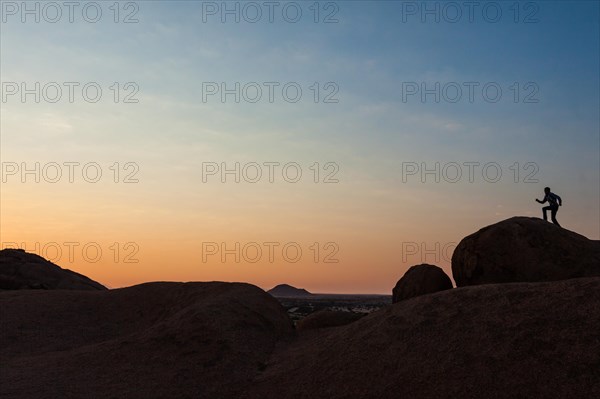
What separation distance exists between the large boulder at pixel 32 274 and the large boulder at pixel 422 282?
20408 mm

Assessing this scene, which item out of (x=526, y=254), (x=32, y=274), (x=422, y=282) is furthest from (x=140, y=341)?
(x=32, y=274)

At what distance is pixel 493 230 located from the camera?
21.2 metres

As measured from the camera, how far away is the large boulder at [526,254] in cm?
1997

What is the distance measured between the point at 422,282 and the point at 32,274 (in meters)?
24.4

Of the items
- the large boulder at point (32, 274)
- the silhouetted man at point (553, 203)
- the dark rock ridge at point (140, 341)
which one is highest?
the silhouetted man at point (553, 203)

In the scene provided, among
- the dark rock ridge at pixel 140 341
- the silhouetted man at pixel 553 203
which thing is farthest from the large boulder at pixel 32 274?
the silhouetted man at pixel 553 203

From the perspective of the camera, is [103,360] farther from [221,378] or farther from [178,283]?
[178,283]

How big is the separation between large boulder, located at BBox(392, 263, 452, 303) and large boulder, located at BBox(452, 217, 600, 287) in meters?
0.88

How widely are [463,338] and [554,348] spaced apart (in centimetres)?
198

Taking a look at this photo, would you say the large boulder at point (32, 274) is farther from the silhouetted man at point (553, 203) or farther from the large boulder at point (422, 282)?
the silhouetted man at point (553, 203)

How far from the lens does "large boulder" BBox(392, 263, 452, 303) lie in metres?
22.1

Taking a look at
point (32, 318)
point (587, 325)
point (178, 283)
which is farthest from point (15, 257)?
point (587, 325)

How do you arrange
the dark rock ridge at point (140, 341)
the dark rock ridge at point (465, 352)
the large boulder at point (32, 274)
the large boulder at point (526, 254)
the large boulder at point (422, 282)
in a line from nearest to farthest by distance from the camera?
the dark rock ridge at point (465, 352) → the dark rock ridge at point (140, 341) → the large boulder at point (526, 254) → the large boulder at point (422, 282) → the large boulder at point (32, 274)

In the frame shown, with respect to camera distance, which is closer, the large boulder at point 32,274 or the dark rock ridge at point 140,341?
the dark rock ridge at point 140,341
